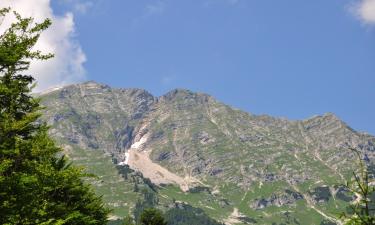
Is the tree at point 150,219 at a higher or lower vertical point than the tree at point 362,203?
higher

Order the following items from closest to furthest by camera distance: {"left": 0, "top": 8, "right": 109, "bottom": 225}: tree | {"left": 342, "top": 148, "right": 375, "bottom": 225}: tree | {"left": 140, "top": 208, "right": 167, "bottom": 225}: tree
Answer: {"left": 342, "top": 148, "right": 375, "bottom": 225}: tree
{"left": 0, "top": 8, "right": 109, "bottom": 225}: tree
{"left": 140, "top": 208, "right": 167, "bottom": 225}: tree

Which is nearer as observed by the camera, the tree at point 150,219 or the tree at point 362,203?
the tree at point 362,203

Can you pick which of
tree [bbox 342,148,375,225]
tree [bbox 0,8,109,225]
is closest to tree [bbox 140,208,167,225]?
Result: tree [bbox 0,8,109,225]

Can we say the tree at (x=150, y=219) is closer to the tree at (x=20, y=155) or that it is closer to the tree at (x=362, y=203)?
the tree at (x=20, y=155)

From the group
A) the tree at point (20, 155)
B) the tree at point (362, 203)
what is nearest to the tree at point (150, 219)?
the tree at point (20, 155)

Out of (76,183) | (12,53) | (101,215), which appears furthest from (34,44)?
(101,215)

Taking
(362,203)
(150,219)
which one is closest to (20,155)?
(362,203)

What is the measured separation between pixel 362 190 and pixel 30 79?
22.9 metres

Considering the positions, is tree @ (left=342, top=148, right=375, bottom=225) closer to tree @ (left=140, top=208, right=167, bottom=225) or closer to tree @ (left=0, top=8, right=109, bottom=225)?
tree @ (left=0, top=8, right=109, bottom=225)

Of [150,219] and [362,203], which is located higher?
[150,219]

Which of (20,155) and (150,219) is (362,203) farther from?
(150,219)

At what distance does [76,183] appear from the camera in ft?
120

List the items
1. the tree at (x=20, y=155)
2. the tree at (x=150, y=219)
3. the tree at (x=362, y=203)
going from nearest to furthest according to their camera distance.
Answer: the tree at (x=362, y=203) < the tree at (x=20, y=155) < the tree at (x=150, y=219)

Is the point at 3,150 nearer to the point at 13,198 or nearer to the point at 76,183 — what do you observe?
the point at 13,198
